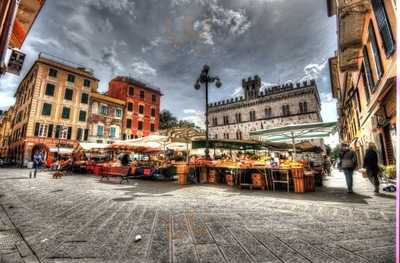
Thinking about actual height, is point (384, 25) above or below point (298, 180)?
above

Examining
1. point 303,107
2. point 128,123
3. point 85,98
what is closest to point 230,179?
point 128,123

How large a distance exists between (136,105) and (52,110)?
11.1 meters

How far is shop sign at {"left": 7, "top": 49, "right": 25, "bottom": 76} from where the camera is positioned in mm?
3771

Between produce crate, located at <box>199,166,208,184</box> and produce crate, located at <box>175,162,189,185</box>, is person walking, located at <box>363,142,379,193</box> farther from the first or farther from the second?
produce crate, located at <box>175,162,189,185</box>

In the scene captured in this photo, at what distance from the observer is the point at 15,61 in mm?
3824

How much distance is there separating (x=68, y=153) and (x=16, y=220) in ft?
77.1

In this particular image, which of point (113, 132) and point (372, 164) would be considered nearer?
point (372, 164)

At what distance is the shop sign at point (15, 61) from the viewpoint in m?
3.77

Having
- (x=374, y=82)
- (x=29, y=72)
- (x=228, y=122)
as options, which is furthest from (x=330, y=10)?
(x=29, y=72)

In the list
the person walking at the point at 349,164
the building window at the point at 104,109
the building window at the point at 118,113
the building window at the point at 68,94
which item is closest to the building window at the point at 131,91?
the building window at the point at 118,113

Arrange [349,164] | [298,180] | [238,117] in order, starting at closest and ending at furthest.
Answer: [349,164]
[298,180]
[238,117]

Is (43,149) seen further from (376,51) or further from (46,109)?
(376,51)

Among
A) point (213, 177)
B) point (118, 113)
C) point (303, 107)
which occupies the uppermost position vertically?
point (303, 107)

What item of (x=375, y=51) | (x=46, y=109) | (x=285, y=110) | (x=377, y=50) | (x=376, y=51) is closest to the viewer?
(x=377, y=50)
